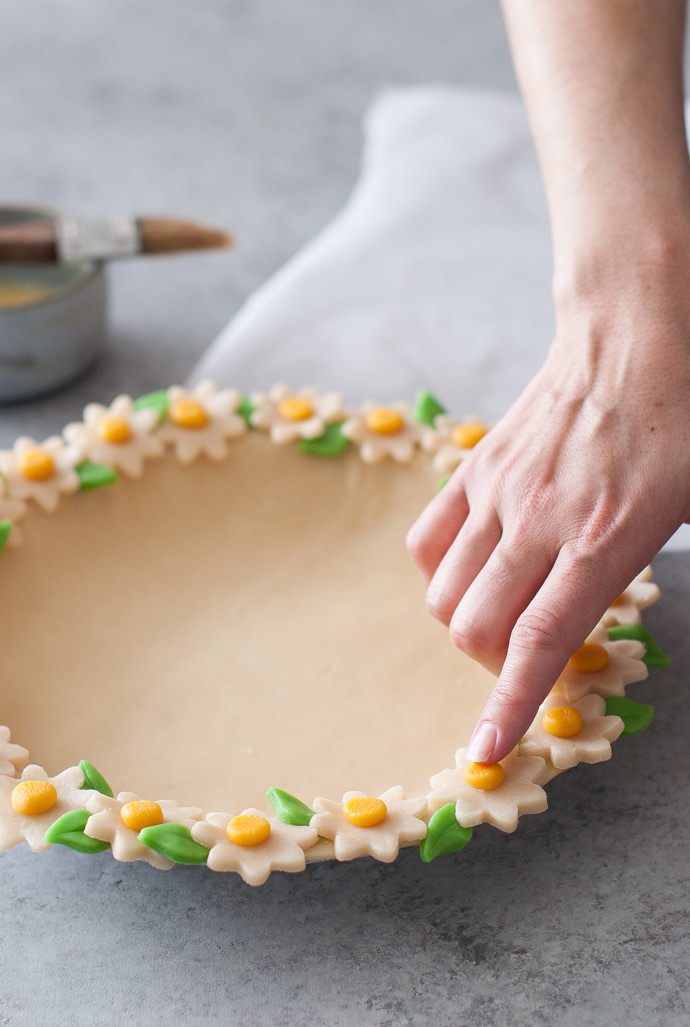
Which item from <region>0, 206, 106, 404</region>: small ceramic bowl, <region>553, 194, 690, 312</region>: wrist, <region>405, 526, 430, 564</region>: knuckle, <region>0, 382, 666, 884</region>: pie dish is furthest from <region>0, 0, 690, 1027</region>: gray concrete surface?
<region>0, 206, 106, 404</region>: small ceramic bowl

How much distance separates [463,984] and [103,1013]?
0.68 feet

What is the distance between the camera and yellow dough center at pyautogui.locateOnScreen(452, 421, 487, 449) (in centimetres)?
87

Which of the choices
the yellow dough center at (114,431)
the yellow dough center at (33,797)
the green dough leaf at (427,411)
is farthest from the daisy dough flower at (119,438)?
the yellow dough center at (33,797)

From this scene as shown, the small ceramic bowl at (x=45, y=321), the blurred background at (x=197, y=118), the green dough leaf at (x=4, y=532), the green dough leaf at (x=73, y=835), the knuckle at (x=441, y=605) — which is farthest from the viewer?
the blurred background at (x=197, y=118)

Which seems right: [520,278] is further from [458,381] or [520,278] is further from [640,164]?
[640,164]

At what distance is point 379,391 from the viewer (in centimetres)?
110

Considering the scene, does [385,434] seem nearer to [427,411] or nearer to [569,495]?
[427,411]

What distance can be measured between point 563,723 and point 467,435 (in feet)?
0.96

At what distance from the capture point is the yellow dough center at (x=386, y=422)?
887 mm

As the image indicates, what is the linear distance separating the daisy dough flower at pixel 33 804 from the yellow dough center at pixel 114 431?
319mm

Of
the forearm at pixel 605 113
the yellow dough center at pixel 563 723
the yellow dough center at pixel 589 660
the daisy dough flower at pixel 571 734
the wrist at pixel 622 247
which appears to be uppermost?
the forearm at pixel 605 113

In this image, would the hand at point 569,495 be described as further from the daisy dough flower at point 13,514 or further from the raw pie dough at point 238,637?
the daisy dough flower at point 13,514

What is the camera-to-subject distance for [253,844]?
0.60 metres

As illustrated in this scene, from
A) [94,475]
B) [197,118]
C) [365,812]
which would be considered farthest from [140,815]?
[197,118]
